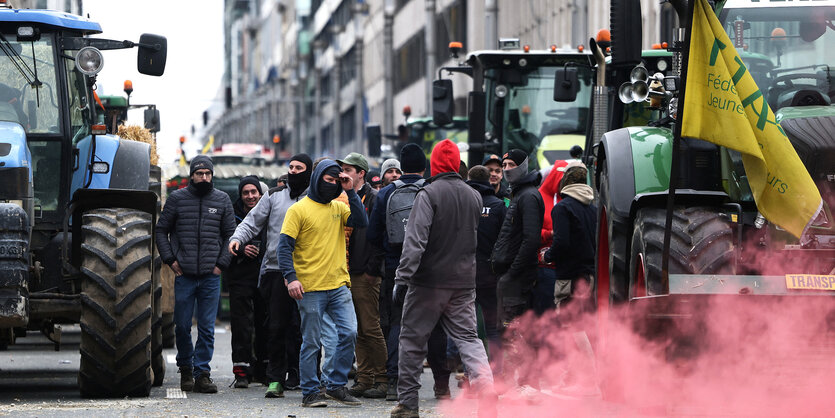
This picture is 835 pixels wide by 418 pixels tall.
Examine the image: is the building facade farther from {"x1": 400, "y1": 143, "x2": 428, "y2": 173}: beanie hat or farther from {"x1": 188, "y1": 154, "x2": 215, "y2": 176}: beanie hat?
{"x1": 400, "y1": 143, "x2": 428, "y2": 173}: beanie hat

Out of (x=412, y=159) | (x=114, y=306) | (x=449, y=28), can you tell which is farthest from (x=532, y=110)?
(x=449, y=28)

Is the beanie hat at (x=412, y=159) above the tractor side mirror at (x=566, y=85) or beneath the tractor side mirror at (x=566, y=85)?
beneath

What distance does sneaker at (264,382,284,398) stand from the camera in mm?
13297

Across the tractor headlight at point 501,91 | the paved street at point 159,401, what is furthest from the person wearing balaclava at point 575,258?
the tractor headlight at point 501,91

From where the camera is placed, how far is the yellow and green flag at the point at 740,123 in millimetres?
9188

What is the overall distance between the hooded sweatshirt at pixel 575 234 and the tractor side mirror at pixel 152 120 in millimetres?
12012

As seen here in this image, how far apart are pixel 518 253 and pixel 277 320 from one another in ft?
7.20

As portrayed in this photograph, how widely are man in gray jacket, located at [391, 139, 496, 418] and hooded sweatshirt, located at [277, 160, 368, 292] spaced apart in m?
1.55

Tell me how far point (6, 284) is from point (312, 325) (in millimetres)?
2393

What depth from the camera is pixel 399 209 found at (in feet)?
42.5

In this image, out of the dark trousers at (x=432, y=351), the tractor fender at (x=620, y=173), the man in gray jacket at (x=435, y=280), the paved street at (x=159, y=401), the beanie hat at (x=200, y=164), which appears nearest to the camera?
the tractor fender at (x=620, y=173)

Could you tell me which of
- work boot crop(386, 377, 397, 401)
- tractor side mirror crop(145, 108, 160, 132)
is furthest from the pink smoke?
tractor side mirror crop(145, 108, 160, 132)

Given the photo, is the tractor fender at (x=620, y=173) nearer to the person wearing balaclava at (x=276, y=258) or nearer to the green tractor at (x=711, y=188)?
the green tractor at (x=711, y=188)

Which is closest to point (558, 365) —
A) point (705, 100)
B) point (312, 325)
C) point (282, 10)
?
point (312, 325)
